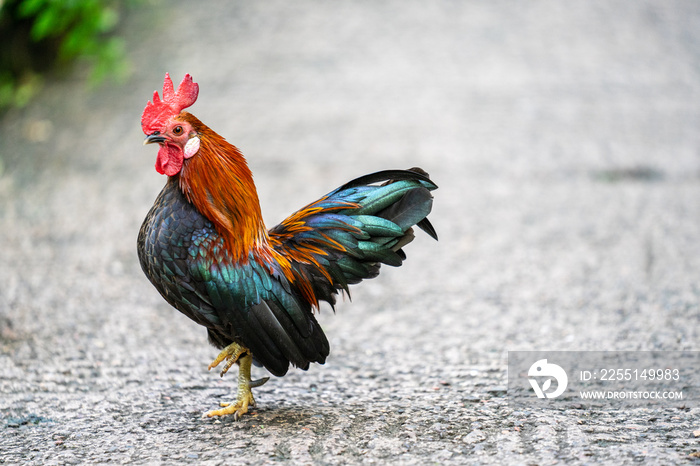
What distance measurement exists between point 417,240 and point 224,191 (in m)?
4.47

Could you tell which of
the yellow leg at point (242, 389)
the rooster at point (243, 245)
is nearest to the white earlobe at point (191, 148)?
the rooster at point (243, 245)

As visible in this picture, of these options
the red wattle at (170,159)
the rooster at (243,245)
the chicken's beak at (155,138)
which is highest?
the chicken's beak at (155,138)

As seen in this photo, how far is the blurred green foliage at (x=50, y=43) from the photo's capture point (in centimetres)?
922

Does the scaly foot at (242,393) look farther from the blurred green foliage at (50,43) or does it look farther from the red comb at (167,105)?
the blurred green foliage at (50,43)

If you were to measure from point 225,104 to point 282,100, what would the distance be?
39.7 inches

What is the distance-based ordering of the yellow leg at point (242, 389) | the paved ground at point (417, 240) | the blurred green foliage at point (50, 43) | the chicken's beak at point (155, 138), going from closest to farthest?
the chicken's beak at point (155, 138) < the paved ground at point (417, 240) < the yellow leg at point (242, 389) < the blurred green foliage at point (50, 43)

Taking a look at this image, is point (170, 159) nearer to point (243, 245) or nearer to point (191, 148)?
point (191, 148)

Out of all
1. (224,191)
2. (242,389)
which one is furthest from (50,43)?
(242,389)

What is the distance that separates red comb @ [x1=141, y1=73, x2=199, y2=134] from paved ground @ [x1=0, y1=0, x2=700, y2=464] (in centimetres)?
177

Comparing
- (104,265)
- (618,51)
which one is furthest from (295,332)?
(618,51)

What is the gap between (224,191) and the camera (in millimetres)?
3672

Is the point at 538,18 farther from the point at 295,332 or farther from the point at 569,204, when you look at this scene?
the point at 295,332

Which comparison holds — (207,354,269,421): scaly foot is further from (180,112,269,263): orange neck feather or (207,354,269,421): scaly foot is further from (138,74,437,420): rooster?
(180,112,269,263): orange neck feather

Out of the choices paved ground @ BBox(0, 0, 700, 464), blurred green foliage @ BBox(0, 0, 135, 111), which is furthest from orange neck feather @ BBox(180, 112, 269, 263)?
blurred green foliage @ BBox(0, 0, 135, 111)
